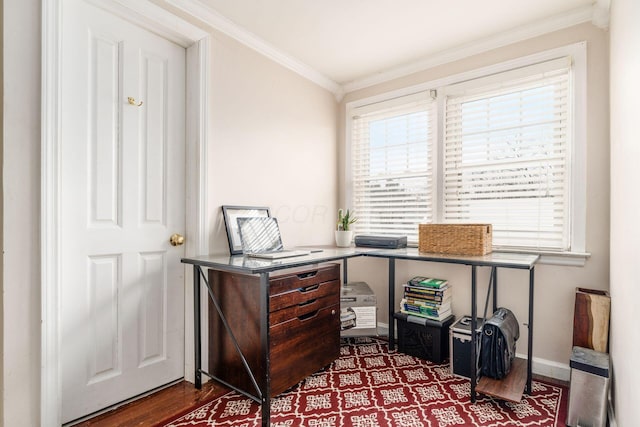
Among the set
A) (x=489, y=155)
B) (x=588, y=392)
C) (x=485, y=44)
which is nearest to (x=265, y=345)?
(x=588, y=392)

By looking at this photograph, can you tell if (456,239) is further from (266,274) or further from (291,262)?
(266,274)

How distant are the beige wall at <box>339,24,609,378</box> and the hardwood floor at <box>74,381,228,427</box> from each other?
191cm

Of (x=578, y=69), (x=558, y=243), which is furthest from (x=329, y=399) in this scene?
(x=578, y=69)

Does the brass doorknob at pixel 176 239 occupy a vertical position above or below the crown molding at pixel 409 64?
below

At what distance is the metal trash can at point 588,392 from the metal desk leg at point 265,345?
5.07 ft

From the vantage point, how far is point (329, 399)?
6.34 feet

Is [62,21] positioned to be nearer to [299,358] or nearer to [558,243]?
[299,358]

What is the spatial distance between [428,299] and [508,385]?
706mm

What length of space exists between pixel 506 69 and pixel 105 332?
3118 mm

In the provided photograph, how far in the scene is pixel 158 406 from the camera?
1886 mm

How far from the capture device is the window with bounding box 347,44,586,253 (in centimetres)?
221

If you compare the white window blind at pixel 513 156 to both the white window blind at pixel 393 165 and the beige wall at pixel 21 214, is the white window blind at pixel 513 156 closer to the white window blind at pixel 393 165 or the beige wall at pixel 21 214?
the white window blind at pixel 393 165

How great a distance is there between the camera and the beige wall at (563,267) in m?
2.07

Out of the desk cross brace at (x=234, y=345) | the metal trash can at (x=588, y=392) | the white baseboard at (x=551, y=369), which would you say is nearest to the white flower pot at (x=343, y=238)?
the desk cross brace at (x=234, y=345)
